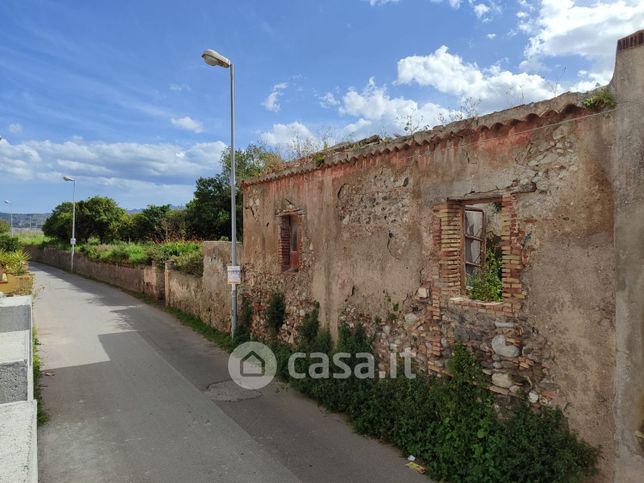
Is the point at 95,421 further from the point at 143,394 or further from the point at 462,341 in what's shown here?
the point at 462,341

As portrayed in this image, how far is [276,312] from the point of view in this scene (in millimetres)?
9789

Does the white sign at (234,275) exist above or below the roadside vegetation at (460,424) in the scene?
above

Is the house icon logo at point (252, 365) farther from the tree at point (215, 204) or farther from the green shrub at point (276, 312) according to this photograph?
the tree at point (215, 204)

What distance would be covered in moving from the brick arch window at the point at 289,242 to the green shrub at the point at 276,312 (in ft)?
2.12

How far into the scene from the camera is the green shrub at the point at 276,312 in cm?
978

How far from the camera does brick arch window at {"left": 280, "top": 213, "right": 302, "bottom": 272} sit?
9849 mm

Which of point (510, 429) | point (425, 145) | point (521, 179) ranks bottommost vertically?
point (510, 429)

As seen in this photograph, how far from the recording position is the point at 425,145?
20.3 ft

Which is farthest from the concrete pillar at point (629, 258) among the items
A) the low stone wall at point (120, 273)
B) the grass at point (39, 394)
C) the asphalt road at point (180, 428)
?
the low stone wall at point (120, 273)

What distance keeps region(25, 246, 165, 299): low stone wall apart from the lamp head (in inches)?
431

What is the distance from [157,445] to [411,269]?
4.23m

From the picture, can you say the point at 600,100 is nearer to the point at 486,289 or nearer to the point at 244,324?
the point at 486,289

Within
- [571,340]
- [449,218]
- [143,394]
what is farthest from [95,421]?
[571,340]

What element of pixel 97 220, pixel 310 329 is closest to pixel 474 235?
pixel 310 329
